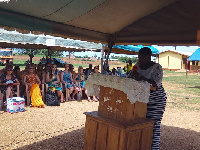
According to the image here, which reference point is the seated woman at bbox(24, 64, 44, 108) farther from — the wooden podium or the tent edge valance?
the wooden podium

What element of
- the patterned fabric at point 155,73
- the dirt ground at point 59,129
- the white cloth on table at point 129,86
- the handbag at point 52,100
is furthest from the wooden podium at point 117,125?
the handbag at point 52,100

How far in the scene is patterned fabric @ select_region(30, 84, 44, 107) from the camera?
759 centimetres

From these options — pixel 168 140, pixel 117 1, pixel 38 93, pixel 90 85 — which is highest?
pixel 117 1

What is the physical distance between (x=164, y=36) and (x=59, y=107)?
4.76 metres

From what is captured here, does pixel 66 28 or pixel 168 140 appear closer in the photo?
pixel 66 28

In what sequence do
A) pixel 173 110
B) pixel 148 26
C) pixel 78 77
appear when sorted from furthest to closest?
pixel 78 77
pixel 173 110
pixel 148 26

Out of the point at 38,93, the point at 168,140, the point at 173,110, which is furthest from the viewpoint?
the point at 173,110

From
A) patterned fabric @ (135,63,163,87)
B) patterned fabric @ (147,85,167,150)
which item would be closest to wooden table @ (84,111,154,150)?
patterned fabric @ (147,85,167,150)

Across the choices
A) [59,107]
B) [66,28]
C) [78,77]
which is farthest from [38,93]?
[66,28]

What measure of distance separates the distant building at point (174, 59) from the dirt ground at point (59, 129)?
117ft

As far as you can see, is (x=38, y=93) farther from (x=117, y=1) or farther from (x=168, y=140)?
(x=117, y=1)

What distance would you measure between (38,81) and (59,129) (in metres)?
2.97

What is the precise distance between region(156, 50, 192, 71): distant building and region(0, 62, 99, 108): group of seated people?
116 feet

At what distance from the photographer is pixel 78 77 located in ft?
31.4
